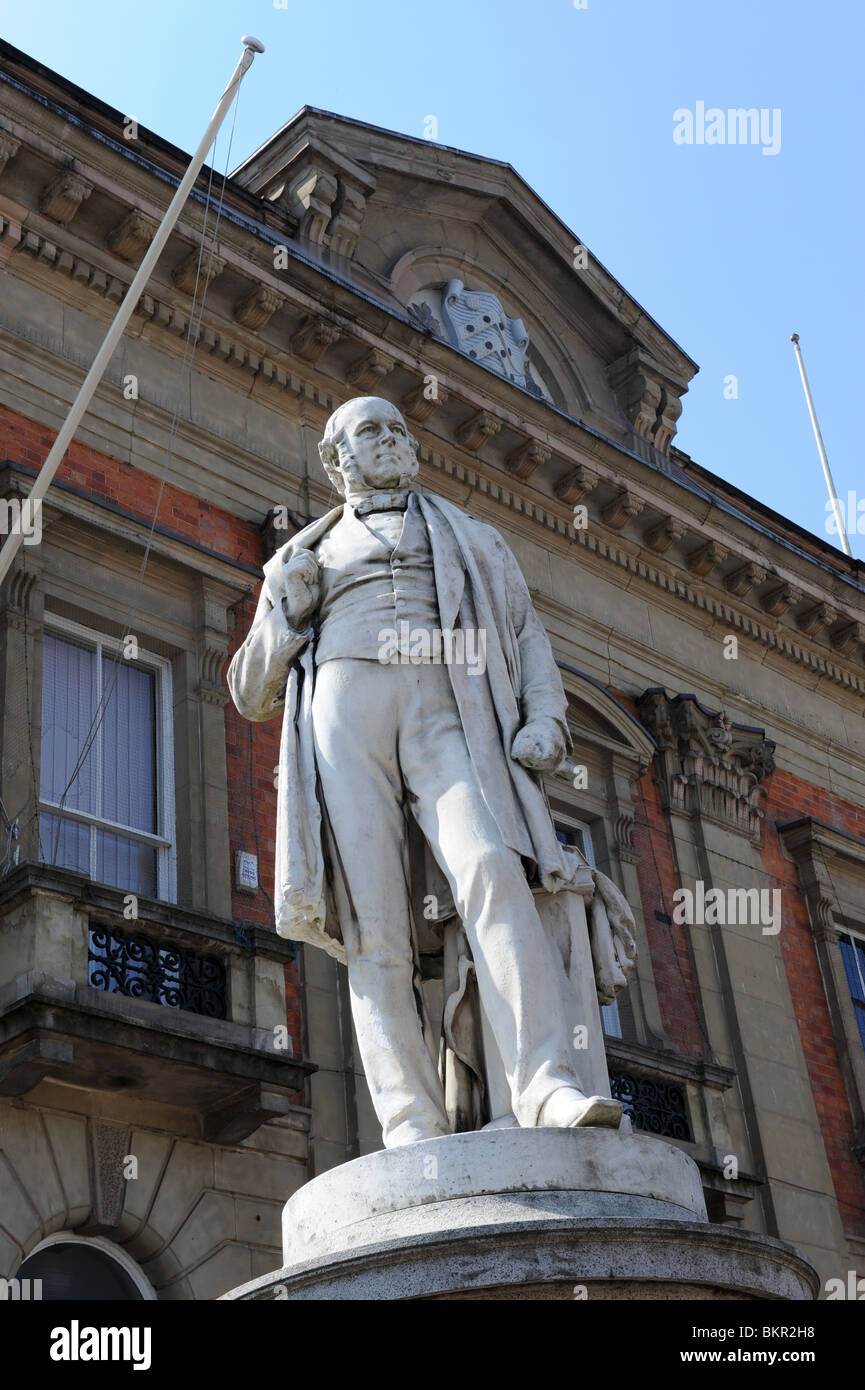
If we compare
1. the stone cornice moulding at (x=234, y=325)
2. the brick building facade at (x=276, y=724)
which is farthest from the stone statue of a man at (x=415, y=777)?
the stone cornice moulding at (x=234, y=325)

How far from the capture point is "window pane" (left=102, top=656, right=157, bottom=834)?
40.4 ft

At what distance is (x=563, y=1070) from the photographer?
17.9 feet

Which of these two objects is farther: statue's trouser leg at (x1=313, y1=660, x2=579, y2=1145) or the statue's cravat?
the statue's cravat

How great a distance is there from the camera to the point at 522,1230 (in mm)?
4758

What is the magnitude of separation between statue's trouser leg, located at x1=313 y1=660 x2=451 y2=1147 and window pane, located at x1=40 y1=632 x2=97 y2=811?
19.7 ft

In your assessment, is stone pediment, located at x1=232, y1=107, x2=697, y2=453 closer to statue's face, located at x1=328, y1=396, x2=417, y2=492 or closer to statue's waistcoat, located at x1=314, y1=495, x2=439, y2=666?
statue's face, located at x1=328, y1=396, x2=417, y2=492

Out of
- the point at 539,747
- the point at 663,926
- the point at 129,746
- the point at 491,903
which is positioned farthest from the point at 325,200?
the point at 491,903

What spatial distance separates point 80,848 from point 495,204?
907 cm

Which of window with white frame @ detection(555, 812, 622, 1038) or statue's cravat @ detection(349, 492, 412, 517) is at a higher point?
window with white frame @ detection(555, 812, 622, 1038)

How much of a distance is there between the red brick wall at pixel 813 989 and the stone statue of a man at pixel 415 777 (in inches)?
409

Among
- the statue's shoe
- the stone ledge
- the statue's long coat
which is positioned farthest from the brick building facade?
the stone ledge

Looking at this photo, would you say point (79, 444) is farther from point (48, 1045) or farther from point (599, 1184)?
point (599, 1184)
